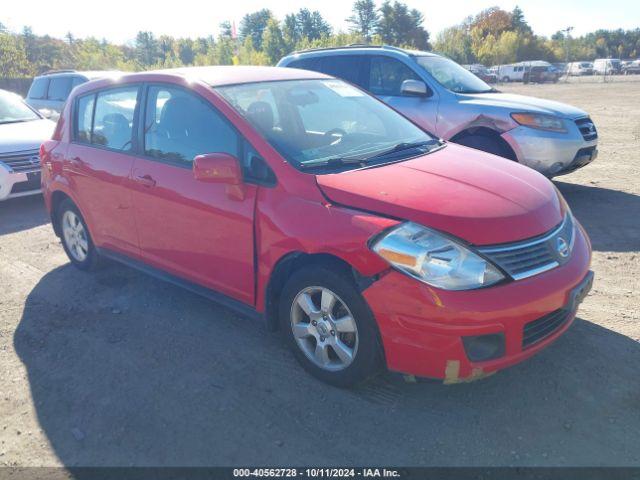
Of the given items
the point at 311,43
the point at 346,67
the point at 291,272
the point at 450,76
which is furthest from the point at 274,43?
the point at 291,272

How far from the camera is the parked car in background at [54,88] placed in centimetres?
1165

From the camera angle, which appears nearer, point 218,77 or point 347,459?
point 347,459

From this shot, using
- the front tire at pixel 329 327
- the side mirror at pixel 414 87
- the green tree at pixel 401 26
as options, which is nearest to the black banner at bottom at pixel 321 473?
the front tire at pixel 329 327

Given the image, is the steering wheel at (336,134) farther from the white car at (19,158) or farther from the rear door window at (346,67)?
the white car at (19,158)

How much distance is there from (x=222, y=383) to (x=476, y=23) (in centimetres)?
10666

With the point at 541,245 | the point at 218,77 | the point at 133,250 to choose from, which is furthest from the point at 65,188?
the point at 541,245

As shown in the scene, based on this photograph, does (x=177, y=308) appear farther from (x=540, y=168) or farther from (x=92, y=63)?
(x=92, y=63)

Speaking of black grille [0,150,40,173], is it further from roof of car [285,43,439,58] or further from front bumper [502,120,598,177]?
front bumper [502,120,598,177]

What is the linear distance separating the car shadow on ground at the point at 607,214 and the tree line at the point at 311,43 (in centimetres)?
4430

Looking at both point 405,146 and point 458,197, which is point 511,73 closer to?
A: point 405,146

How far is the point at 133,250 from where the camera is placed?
14.0 ft

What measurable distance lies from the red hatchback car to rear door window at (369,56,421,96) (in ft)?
10.1

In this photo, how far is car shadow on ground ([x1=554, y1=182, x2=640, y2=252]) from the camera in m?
5.14

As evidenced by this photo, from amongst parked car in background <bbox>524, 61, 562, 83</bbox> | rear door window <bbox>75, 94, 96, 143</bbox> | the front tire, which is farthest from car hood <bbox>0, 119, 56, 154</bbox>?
parked car in background <bbox>524, 61, 562, 83</bbox>
